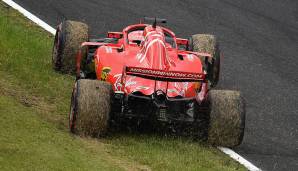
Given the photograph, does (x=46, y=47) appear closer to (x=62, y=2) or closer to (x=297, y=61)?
(x=62, y=2)

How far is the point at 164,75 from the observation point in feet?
38.2

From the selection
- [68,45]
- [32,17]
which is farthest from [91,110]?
[32,17]

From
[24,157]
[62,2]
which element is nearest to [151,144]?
[24,157]

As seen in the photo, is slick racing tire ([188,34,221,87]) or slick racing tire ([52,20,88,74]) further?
slick racing tire ([188,34,221,87])

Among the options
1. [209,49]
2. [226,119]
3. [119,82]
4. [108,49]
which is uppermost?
[209,49]

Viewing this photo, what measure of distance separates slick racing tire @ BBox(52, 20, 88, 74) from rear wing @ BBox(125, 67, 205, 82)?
2819mm

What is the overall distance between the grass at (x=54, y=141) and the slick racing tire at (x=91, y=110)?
5.6 inches

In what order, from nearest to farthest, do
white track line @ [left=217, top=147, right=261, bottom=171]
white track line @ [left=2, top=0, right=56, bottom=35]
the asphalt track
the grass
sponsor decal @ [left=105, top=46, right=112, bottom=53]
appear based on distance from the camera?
the grass → white track line @ [left=217, top=147, right=261, bottom=171] → sponsor decal @ [left=105, top=46, right=112, bottom=53] → the asphalt track → white track line @ [left=2, top=0, right=56, bottom=35]

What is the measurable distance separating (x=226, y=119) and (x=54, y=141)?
239cm

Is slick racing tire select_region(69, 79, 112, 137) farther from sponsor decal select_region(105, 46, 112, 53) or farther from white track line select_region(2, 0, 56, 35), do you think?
white track line select_region(2, 0, 56, 35)

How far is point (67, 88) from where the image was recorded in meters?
13.9

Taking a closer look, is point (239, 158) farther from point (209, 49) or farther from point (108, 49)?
point (209, 49)

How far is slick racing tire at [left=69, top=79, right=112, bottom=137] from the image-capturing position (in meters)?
11.5

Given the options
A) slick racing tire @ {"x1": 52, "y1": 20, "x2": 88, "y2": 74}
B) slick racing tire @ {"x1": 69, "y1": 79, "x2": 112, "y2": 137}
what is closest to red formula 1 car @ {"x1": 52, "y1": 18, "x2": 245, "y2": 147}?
slick racing tire @ {"x1": 69, "y1": 79, "x2": 112, "y2": 137}
